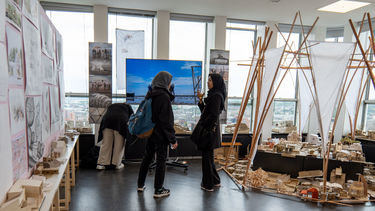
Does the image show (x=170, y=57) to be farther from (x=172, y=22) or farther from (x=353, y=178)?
(x=353, y=178)

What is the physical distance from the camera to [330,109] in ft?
9.85

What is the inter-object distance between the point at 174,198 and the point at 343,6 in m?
4.57

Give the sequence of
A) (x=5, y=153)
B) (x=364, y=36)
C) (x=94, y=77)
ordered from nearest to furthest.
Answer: (x=5, y=153)
(x=94, y=77)
(x=364, y=36)

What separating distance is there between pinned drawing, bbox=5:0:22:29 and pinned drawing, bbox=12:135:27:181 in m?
0.73

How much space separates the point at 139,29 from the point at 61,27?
4.99 feet

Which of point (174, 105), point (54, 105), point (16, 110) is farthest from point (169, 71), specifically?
point (16, 110)

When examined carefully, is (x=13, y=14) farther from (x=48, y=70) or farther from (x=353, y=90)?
(x=353, y=90)

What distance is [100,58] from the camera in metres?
4.63

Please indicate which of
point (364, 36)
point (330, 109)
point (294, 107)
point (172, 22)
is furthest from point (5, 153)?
point (364, 36)

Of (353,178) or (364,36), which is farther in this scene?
(364,36)

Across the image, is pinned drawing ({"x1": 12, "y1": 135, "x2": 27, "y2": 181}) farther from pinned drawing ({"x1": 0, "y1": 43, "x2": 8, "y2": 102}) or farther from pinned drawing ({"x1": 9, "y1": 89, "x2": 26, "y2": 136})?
pinned drawing ({"x1": 0, "y1": 43, "x2": 8, "y2": 102})

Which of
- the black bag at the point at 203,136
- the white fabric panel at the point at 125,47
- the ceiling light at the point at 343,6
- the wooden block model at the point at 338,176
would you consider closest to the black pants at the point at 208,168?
the black bag at the point at 203,136

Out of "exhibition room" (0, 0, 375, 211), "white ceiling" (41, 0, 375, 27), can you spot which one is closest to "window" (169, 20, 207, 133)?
"exhibition room" (0, 0, 375, 211)

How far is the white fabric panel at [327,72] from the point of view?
2920 mm
